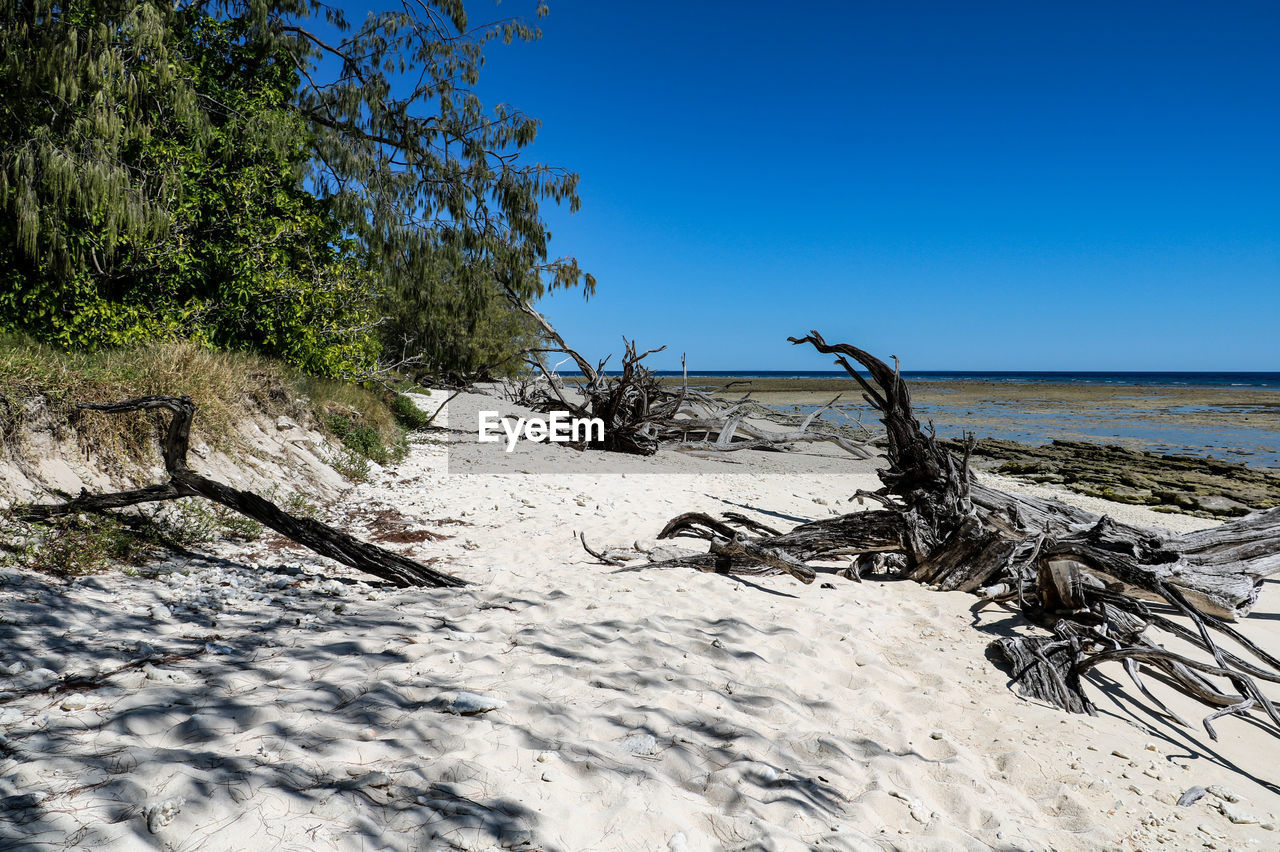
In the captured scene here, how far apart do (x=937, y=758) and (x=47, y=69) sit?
9.49m

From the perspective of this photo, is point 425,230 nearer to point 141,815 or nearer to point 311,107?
point 311,107

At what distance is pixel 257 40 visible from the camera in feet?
35.1

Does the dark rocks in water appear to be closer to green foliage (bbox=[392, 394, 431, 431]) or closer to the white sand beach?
the white sand beach

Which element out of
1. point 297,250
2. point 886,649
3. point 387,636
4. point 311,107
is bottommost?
point 886,649

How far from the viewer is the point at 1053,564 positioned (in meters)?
4.46

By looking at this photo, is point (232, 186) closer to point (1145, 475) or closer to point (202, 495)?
point (202, 495)

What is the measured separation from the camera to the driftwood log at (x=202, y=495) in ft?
13.5

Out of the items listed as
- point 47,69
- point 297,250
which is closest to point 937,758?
point 47,69

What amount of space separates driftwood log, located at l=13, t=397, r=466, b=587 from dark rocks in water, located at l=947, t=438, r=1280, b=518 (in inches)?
450

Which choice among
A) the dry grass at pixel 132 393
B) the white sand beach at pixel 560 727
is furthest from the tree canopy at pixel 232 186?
the white sand beach at pixel 560 727

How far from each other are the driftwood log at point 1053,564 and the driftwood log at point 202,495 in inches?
88.7

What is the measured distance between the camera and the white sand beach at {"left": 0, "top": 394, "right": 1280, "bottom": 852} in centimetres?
201

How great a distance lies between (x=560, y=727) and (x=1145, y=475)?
576 inches

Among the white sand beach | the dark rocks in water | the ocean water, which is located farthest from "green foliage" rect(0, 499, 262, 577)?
the ocean water
